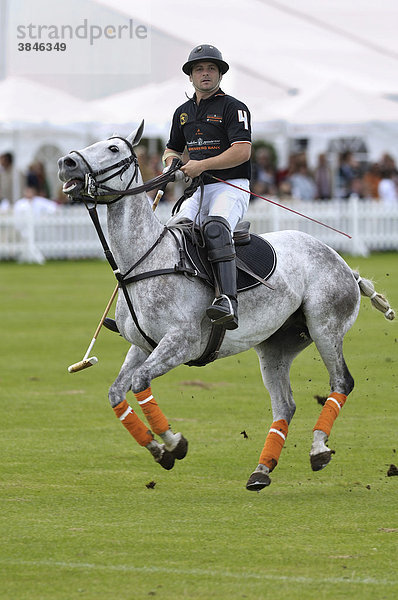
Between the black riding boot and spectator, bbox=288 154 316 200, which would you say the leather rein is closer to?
the black riding boot

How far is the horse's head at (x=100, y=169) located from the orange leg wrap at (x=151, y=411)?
1.33 metres

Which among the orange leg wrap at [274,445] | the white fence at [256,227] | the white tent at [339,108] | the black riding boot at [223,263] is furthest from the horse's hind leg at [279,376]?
the white tent at [339,108]

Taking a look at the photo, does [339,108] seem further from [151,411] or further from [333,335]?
[151,411]

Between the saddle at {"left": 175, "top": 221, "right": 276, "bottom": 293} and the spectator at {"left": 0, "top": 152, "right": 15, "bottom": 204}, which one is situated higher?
the saddle at {"left": 175, "top": 221, "right": 276, "bottom": 293}

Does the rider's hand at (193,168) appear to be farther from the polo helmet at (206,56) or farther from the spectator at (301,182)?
the spectator at (301,182)

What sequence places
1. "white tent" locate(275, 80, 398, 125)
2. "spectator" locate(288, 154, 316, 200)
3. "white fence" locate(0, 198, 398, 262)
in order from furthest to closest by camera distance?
1. "spectator" locate(288, 154, 316, 200)
2. "white tent" locate(275, 80, 398, 125)
3. "white fence" locate(0, 198, 398, 262)

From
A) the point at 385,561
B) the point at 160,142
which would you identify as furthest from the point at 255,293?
the point at 160,142

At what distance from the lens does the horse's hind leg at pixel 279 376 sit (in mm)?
7715

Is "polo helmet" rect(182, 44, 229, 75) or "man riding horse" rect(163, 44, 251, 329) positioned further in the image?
"polo helmet" rect(182, 44, 229, 75)

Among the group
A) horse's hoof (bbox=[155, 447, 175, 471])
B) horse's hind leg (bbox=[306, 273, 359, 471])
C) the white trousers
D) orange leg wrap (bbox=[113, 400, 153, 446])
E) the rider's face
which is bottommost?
horse's hoof (bbox=[155, 447, 175, 471])

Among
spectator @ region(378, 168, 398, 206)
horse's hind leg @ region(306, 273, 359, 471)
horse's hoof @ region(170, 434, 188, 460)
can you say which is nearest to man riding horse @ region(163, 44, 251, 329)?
horse's hoof @ region(170, 434, 188, 460)

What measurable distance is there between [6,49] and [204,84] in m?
23.3

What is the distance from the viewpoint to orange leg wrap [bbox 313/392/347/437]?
7789 millimetres

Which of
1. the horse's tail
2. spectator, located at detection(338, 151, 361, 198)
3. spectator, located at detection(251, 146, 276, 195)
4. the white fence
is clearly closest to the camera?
the horse's tail
